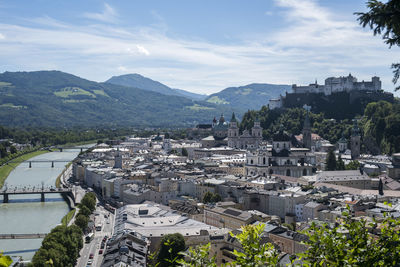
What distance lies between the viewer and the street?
857 inches

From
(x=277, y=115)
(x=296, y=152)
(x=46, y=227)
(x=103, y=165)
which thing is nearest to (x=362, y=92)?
(x=277, y=115)

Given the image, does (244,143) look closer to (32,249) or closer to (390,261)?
(32,249)

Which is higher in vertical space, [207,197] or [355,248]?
[355,248]

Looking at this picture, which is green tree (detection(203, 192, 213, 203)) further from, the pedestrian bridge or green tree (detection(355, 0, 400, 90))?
green tree (detection(355, 0, 400, 90))

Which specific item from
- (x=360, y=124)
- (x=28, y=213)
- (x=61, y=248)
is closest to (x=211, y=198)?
(x=28, y=213)

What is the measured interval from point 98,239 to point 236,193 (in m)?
10.4

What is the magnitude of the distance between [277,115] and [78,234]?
46.8 m

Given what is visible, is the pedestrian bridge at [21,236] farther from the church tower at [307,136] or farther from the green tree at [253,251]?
the church tower at [307,136]

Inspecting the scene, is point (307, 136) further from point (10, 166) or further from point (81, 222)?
point (10, 166)

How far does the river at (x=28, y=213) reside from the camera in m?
24.7

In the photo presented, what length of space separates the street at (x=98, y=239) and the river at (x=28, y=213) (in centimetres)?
221

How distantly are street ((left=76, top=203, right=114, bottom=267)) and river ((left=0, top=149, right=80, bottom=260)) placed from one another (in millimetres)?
2212

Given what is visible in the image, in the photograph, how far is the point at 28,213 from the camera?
33938 mm

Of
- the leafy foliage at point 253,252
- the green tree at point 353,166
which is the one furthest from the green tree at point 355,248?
the green tree at point 353,166
